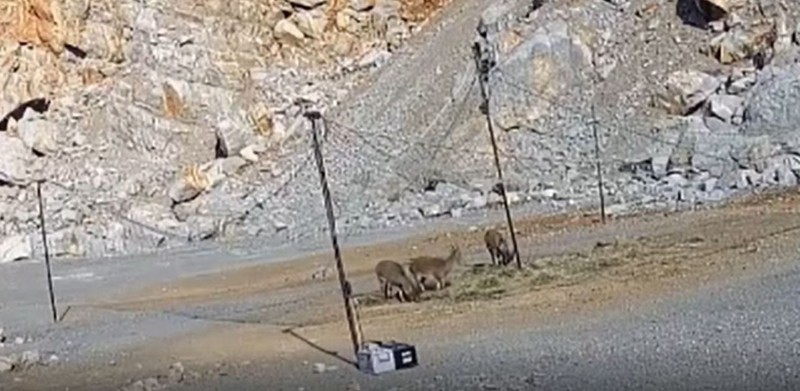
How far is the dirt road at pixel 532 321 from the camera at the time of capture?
12.0m

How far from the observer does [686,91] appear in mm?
34250

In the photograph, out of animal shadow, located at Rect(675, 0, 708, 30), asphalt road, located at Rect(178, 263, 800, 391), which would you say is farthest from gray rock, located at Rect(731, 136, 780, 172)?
asphalt road, located at Rect(178, 263, 800, 391)

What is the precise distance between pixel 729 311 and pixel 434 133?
81.0ft

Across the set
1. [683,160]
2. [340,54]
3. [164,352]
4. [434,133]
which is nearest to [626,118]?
[683,160]

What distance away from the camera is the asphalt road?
436 inches

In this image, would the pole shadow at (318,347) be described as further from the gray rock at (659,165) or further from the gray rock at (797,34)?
the gray rock at (797,34)

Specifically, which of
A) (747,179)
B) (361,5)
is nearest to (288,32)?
(361,5)

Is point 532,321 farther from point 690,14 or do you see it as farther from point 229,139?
point 229,139

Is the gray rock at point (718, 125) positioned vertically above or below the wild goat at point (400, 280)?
above

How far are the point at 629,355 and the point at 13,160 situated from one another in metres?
37.0

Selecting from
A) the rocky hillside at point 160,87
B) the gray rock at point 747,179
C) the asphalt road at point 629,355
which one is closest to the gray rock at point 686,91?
the gray rock at point 747,179

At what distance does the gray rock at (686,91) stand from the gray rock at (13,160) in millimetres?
20694

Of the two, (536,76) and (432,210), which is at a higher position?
(536,76)

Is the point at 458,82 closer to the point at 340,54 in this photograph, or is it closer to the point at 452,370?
the point at 340,54
